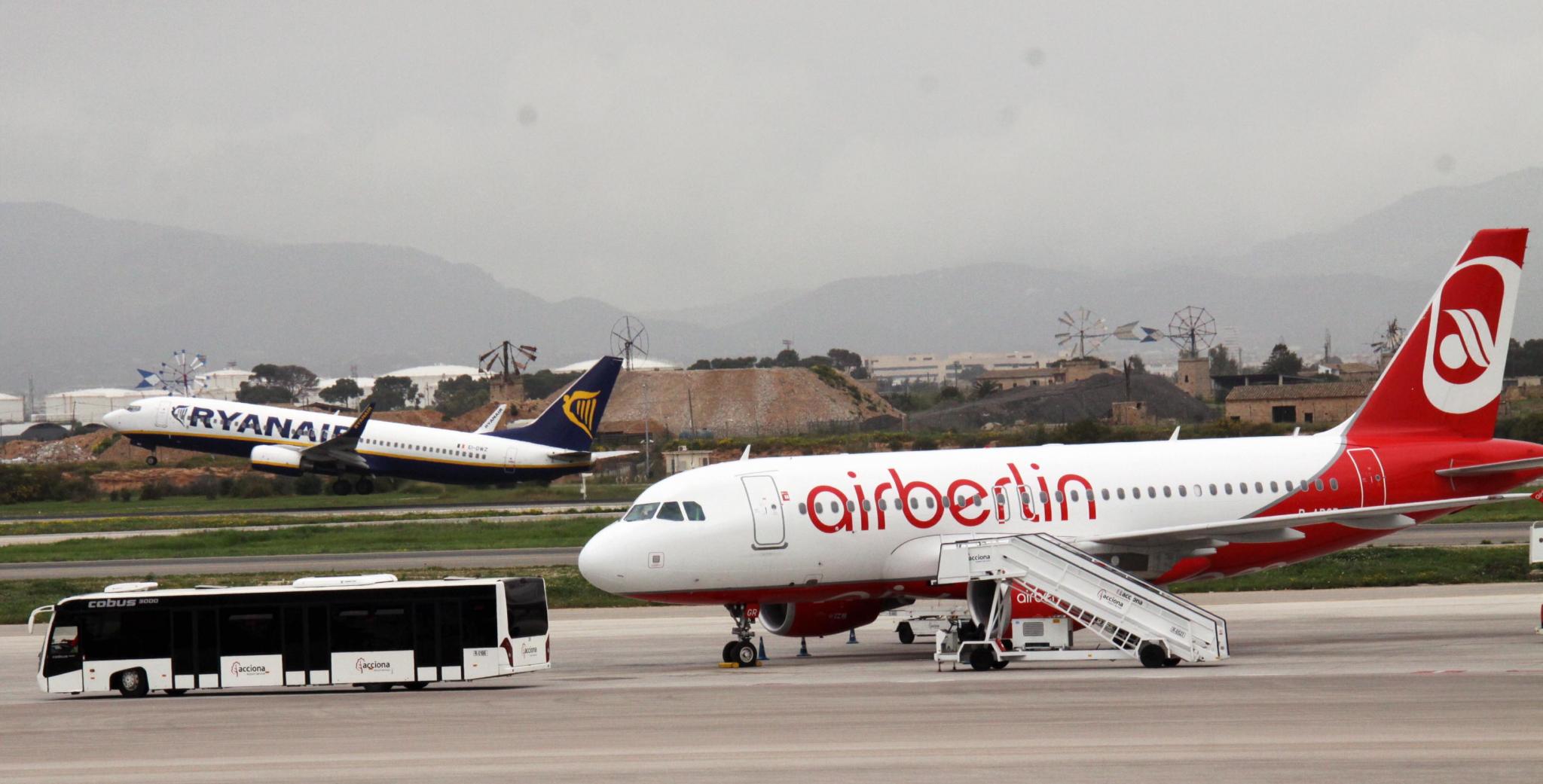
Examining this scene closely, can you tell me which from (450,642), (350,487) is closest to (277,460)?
(350,487)

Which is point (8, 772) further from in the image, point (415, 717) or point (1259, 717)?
point (1259, 717)

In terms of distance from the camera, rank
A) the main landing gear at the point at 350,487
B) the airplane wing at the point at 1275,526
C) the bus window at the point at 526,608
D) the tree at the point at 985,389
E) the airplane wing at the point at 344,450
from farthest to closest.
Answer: the tree at the point at 985,389 → the main landing gear at the point at 350,487 → the airplane wing at the point at 344,450 → the airplane wing at the point at 1275,526 → the bus window at the point at 526,608

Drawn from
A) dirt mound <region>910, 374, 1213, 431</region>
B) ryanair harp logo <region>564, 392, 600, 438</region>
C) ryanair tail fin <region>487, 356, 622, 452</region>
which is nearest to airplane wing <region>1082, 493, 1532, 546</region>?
ryanair tail fin <region>487, 356, 622, 452</region>

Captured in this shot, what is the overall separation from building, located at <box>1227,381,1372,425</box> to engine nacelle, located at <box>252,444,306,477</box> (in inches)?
2862

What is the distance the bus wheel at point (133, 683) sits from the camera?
2803 cm

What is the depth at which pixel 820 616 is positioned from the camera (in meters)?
32.2

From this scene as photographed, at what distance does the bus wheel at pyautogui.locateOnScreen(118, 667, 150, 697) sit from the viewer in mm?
28031

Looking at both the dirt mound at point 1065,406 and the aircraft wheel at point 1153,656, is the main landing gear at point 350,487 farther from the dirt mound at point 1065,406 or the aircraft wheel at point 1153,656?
the aircraft wheel at point 1153,656

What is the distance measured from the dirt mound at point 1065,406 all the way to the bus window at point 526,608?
110m

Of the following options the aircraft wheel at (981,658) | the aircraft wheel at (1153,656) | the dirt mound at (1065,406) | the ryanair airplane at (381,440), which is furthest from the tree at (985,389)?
the aircraft wheel at (1153,656)

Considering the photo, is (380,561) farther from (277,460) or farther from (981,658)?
(277,460)

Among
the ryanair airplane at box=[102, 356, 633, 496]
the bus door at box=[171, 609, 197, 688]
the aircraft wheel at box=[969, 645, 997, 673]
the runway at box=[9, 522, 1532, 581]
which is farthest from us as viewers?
the ryanair airplane at box=[102, 356, 633, 496]

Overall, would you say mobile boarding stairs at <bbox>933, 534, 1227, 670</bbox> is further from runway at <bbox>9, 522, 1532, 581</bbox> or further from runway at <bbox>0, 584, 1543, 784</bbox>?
runway at <bbox>9, 522, 1532, 581</bbox>

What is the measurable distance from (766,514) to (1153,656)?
779cm
